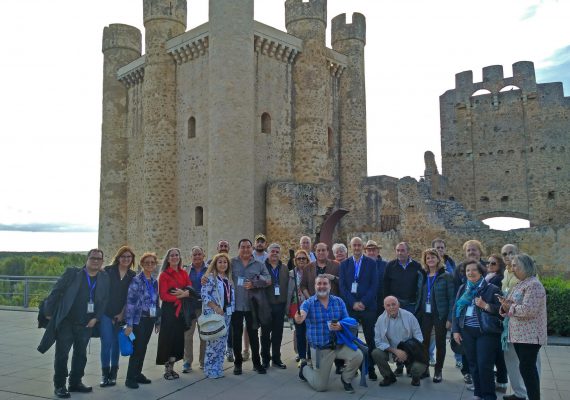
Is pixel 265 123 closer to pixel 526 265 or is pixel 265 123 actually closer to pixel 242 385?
pixel 242 385

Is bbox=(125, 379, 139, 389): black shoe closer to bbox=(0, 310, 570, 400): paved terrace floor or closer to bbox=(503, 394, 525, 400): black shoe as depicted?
bbox=(0, 310, 570, 400): paved terrace floor

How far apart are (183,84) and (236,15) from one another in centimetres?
439

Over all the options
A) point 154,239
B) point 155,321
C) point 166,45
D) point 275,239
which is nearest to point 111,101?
point 166,45

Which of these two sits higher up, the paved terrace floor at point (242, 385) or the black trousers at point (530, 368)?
the black trousers at point (530, 368)

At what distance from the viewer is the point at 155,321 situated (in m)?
7.35

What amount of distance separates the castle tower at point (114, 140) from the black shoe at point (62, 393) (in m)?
21.1

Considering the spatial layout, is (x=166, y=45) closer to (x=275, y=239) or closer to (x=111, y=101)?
(x=111, y=101)

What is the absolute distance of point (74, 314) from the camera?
6.69m

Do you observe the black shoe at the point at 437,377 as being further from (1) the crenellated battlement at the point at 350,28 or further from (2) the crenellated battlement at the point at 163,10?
(1) the crenellated battlement at the point at 350,28

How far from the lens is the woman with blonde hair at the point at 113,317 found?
7.08m

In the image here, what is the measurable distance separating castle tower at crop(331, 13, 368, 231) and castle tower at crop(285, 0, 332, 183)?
8.67 ft

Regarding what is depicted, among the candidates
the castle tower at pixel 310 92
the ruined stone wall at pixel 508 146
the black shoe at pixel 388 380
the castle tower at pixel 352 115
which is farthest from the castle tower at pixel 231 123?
the ruined stone wall at pixel 508 146

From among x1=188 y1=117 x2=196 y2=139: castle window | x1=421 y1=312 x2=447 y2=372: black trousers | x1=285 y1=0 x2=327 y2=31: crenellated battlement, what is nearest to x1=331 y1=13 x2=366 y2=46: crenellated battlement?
x1=285 y1=0 x2=327 y2=31: crenellated battlement

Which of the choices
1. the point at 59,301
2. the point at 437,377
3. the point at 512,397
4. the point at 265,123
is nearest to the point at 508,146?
the point at 265,123
